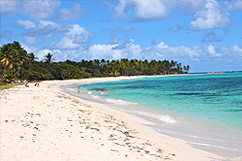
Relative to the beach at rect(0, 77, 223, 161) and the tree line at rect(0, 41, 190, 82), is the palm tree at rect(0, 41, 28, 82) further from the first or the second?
the beach at rect(0, 77, 223, 161)

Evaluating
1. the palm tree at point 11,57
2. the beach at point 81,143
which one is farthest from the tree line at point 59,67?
the beach at point 81,143

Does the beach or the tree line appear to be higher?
the tree line

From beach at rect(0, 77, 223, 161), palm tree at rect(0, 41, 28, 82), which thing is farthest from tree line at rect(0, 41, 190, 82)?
beach at rect(0, 77, 223, 161)

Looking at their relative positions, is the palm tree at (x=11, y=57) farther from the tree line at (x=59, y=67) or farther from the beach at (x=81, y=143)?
the beach at (x=81, y=143)

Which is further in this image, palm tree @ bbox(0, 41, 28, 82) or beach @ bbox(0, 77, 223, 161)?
palm tree @ bbox(0, 41, 28, 82)

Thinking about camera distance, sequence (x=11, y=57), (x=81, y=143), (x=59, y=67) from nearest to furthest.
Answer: (x=81, y=143)
(x=11, y=57)
(x=59, y=67)

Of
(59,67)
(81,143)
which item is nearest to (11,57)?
(59,67)

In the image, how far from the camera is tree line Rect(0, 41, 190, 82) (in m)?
56.6

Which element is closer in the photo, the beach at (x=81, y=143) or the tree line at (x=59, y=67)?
the beach at (x=81, y=143)

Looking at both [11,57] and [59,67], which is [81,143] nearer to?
[11,57]

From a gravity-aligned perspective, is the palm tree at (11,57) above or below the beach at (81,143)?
above

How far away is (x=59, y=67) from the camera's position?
94812mm

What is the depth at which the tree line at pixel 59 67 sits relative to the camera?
186 ft

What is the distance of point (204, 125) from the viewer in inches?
507
